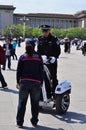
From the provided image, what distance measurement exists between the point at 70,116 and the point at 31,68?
168 cm

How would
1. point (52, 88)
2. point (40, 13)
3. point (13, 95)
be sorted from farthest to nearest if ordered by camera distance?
point (40, 13)
point (13, 95)
point (52, 88)

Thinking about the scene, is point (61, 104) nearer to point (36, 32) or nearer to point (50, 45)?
point (50, 45)

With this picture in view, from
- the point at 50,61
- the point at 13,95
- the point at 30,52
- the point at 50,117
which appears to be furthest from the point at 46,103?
the point at 13,95

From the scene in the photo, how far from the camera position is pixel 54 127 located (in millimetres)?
7891

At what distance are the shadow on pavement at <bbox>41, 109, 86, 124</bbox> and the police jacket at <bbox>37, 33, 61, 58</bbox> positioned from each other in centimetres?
113

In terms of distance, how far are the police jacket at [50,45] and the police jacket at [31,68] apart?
1.42m

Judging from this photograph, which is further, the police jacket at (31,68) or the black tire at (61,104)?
the black tire at (61,104)

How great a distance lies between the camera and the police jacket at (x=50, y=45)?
9117 mm

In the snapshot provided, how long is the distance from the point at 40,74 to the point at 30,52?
427mm

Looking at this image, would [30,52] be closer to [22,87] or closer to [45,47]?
[22,87]

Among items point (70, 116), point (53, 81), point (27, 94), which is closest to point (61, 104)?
point (70, 116)

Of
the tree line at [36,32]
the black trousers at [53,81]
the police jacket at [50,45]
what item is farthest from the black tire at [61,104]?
the tree line at [36,32]

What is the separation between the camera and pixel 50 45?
359 inches

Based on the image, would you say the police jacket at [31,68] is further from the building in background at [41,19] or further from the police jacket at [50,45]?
the building in background at [41,19]
